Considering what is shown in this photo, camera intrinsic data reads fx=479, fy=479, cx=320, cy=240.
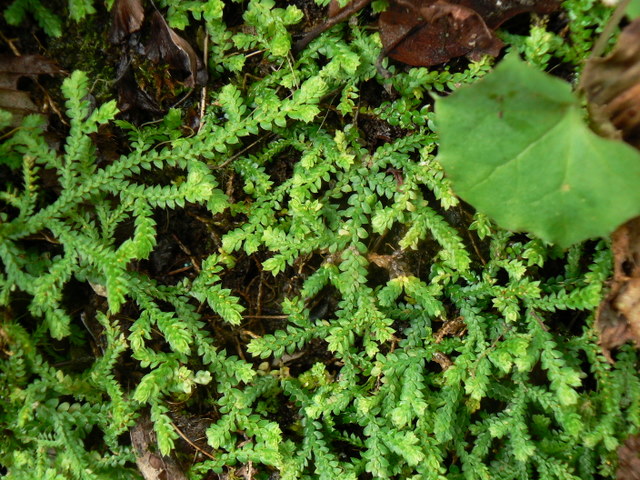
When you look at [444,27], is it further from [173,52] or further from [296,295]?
[296,295]

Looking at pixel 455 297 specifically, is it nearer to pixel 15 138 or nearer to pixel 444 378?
pixel 444 378

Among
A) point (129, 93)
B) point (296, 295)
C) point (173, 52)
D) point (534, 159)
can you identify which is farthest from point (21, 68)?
point (534, 159)

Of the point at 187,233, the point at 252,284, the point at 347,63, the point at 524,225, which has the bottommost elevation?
the point at 252,284

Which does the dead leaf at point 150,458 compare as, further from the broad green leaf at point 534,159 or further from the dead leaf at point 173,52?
the broad green leaf at point 534,159

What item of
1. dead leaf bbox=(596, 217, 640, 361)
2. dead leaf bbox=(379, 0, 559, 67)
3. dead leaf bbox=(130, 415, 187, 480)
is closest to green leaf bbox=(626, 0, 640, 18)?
dead leaf bbox=(379, 0, 559, 67)

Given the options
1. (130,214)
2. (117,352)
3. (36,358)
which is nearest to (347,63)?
(130,214)

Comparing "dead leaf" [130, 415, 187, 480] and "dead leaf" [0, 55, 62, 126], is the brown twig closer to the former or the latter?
"dead leaf" [0, 55, 62, 126]
